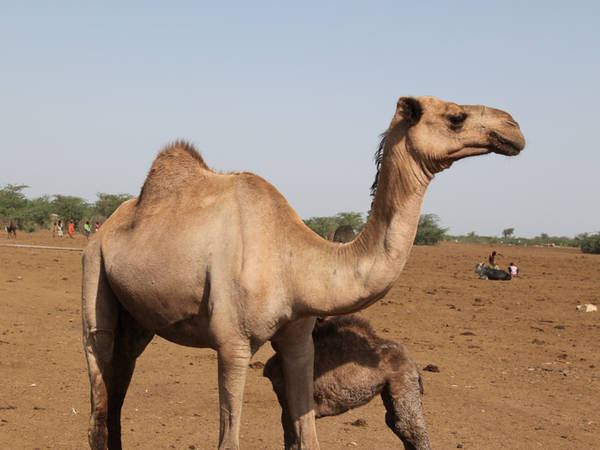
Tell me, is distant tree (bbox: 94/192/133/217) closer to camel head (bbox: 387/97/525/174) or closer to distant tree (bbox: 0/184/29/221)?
distant tree (bbox: 0/184/29/221)

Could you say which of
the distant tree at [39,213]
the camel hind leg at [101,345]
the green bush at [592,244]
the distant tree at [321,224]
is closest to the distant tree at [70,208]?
the distant tree at [39,213]

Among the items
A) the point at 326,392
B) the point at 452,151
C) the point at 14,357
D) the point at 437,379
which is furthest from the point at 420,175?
the point at 14,357

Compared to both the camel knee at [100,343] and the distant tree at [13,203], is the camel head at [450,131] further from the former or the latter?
the distant tree at [13,203]

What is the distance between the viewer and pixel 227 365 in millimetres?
3982

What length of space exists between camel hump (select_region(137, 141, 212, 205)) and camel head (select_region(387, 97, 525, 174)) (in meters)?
1.78

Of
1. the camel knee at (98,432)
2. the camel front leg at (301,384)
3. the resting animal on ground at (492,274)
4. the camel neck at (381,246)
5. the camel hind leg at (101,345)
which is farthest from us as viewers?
the resting animal on ground at (492,274)

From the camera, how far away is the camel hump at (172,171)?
4848 millimetres

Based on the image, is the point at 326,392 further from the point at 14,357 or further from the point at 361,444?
the point at 14,357

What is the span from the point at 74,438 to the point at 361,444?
2784 mm

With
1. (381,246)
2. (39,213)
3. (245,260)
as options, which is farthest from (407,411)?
(39,213)

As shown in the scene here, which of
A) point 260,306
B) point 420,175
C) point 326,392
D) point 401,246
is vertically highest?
point 420,175

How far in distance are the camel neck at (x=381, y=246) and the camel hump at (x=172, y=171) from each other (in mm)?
1495

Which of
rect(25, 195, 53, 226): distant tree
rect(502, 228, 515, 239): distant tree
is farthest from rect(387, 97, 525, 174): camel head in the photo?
rect(502, 228, 515, 239): distant tree

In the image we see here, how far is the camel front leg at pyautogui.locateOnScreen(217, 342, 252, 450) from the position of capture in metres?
3.97
